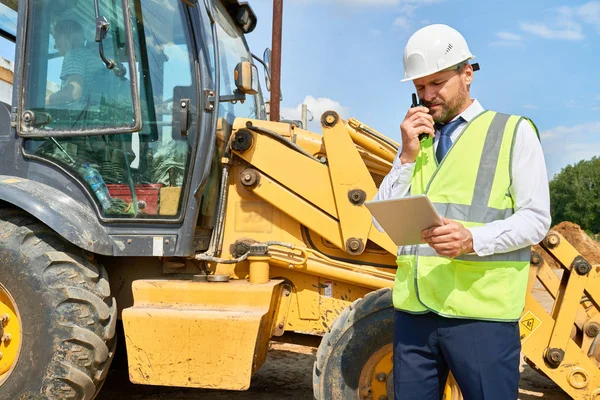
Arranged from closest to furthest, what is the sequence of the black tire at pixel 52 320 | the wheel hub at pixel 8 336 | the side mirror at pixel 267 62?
the black tire at pixel 52 320 → the wheel hub at pixel 8 336 → the side mirror at pixel 267 62

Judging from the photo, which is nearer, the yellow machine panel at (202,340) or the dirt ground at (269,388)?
the yellow machine panel at (202,340)

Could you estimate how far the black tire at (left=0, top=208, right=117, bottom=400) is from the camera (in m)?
3.16

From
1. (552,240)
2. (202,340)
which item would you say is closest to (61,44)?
(202,340)

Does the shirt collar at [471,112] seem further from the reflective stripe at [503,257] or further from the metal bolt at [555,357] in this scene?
the metal bolt at [555,357]

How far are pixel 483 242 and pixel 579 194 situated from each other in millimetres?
48508

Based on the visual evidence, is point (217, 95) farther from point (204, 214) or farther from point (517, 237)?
point (517, 237)

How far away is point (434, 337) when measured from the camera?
201 centimetres

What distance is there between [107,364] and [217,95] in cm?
171

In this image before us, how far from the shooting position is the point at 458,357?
1.94 metres

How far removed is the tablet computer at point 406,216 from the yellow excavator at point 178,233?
1273 millimetres

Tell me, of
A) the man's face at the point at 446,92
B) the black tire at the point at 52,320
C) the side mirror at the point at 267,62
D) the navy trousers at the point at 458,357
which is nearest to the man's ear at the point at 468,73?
the man's face at the point at 446,92

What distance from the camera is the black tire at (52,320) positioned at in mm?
3164

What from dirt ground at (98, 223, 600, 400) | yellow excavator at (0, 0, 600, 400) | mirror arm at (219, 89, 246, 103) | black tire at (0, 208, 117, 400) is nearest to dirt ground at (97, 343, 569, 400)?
dirt ground at (98, 223, 600, 400)

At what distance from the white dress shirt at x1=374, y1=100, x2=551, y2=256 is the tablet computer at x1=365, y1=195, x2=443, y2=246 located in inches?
6.5
